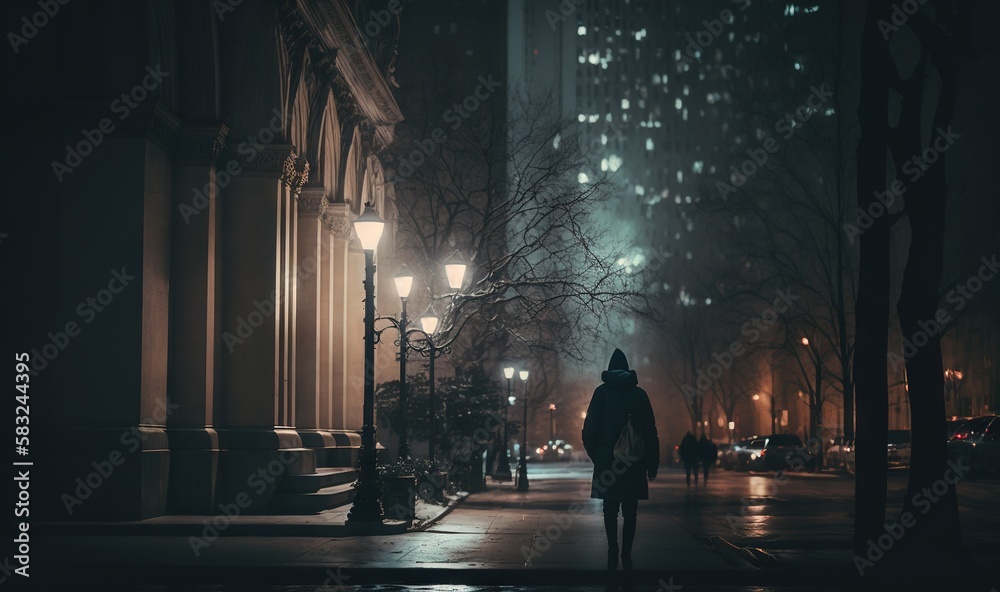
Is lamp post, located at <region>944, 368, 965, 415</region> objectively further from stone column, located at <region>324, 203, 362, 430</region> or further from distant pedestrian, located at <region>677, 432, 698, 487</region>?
stone column, located at <region>324, 203, 362, 430</region>

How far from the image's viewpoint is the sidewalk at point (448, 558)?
46.8 ft

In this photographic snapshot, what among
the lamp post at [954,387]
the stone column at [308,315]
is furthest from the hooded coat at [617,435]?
the lamp post at [954,387]

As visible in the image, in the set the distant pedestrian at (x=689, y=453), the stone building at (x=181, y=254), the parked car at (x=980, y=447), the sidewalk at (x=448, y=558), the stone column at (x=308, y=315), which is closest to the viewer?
the sidewalk at (x=448, y=558)

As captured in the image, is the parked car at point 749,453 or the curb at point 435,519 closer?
the curb at point 435,519

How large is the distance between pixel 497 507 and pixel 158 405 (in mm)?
11670

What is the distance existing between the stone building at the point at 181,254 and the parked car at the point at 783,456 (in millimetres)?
37411

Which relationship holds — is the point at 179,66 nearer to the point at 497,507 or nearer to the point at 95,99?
the point at 95,99

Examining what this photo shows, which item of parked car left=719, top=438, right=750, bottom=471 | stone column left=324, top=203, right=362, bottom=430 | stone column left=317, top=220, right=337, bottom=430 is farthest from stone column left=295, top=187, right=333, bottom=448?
parked car left=719, top=438, right=750, bottom=471

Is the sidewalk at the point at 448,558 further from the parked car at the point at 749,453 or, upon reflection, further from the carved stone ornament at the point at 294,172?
the parked car at the point at 749,453

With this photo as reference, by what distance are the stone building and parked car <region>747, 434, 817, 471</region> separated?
123 ft

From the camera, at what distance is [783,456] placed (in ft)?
211

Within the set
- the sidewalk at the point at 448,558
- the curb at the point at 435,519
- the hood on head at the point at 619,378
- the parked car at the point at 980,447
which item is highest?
the hood on head at the point at 619,378

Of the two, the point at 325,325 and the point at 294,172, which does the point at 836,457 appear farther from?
the point at 294,172

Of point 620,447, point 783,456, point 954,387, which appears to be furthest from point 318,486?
point 954,387
